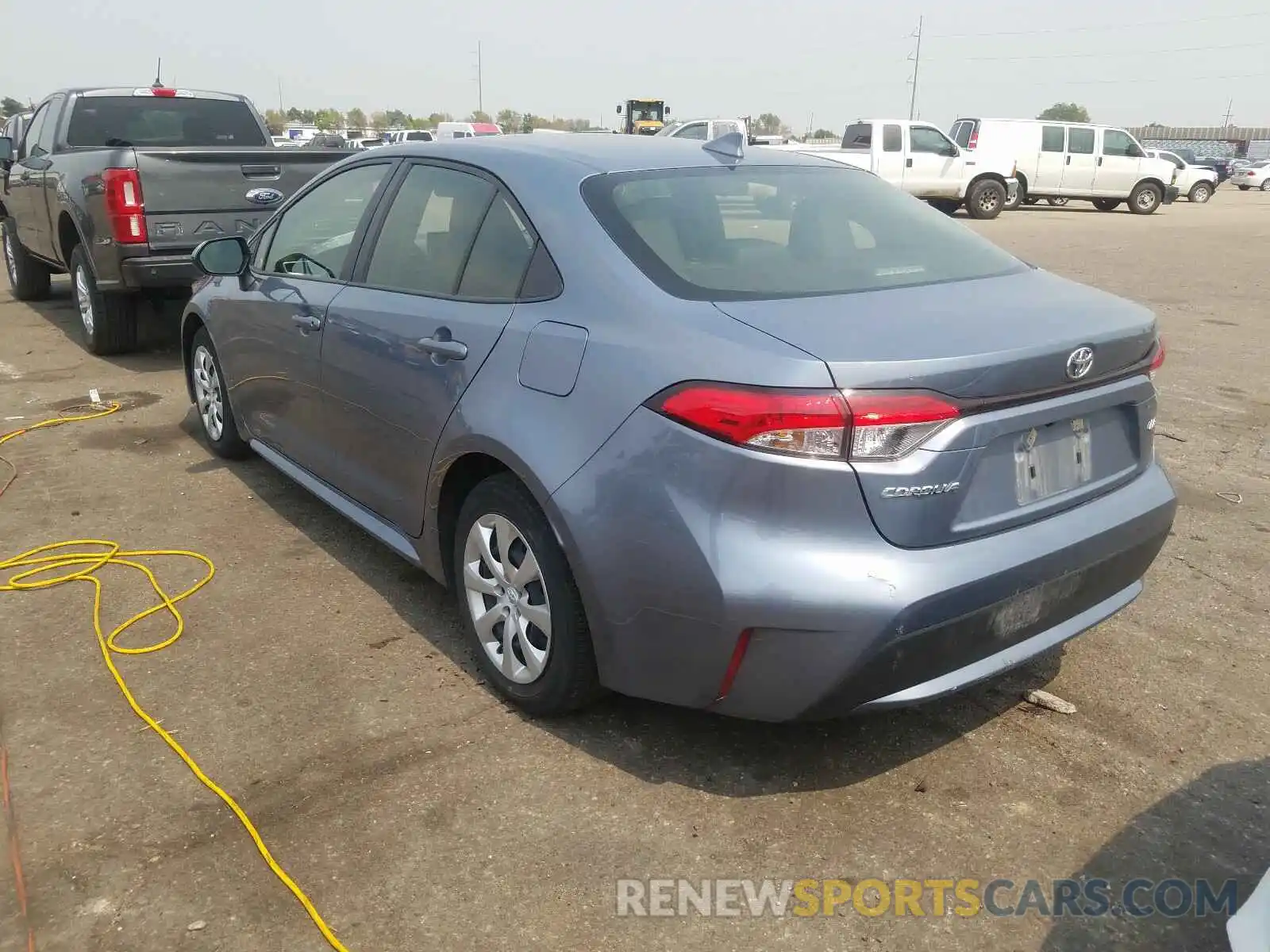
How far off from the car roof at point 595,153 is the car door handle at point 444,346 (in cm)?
57

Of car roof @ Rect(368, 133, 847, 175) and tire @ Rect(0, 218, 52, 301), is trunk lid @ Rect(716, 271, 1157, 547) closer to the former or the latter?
car roof @ Rect(368, 133, 847, 175)

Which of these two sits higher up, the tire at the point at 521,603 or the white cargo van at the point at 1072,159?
the white cargo van at the point at 1072,159

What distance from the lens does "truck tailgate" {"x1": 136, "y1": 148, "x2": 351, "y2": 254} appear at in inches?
279

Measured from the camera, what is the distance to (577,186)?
315cm

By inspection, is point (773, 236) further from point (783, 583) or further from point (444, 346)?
point (783, 583)

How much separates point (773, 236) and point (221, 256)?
2.66 m

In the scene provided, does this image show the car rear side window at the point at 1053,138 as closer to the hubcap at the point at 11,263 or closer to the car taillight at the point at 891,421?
the hubcap at the point at 11,263

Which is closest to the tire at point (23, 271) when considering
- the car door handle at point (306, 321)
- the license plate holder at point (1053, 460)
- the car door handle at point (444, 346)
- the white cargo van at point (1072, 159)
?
the car door handle at point (306, 321)

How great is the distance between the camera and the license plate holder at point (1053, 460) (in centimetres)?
262

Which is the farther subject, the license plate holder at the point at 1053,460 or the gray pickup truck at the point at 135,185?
the gray pickup truck at the point at 135,185

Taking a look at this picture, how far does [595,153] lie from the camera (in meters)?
3.41

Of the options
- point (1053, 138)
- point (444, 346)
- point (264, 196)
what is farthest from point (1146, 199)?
point (444, 346)

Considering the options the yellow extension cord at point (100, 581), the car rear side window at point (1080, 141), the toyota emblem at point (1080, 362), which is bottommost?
the yellow extension cord at point (100, 581)

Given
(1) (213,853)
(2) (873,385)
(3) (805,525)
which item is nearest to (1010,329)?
(2) (873,385)
